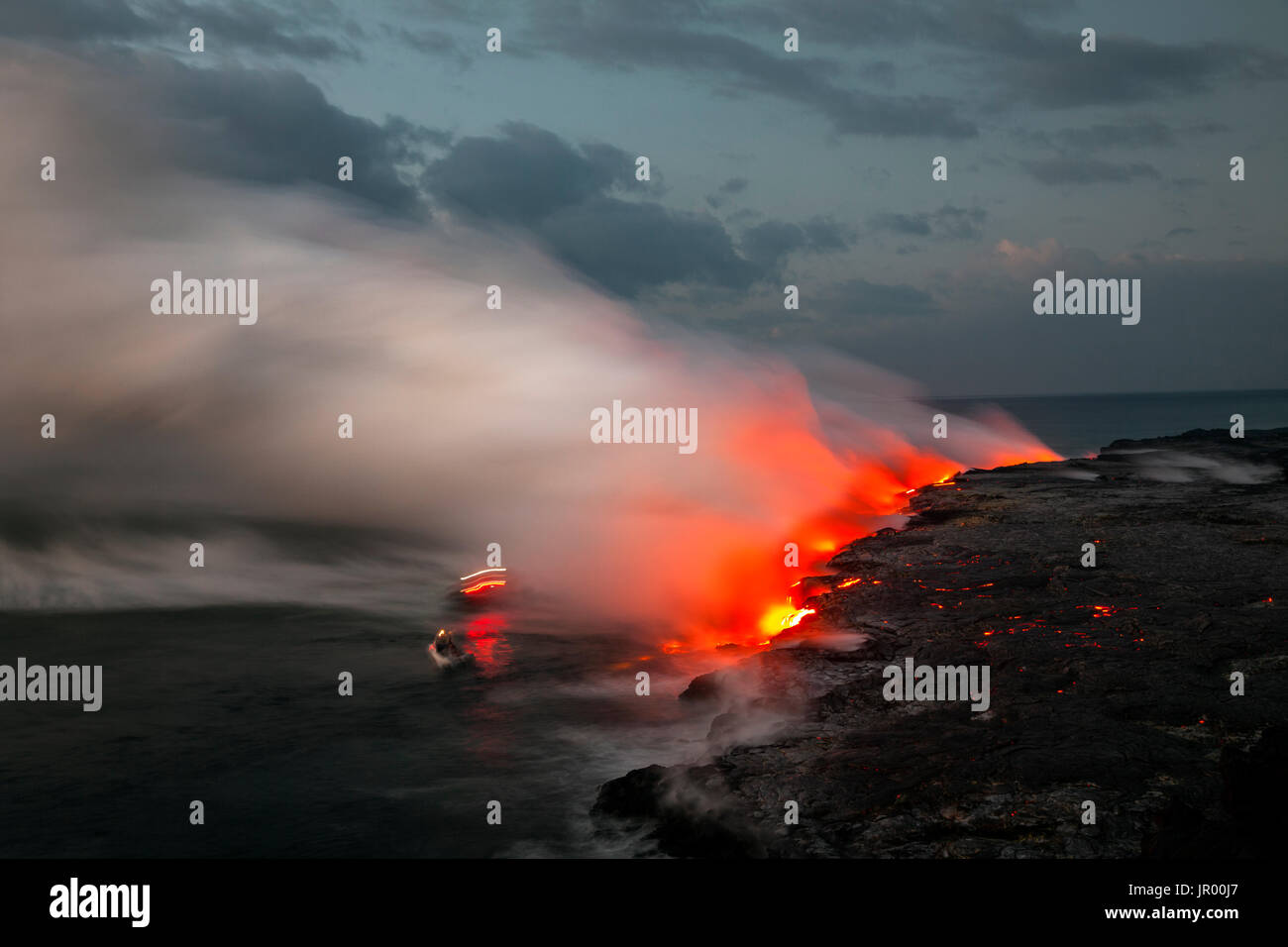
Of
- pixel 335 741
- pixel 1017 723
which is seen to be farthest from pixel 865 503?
pixel 335 741

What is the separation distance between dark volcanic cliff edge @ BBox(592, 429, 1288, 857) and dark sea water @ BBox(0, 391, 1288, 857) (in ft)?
4.41

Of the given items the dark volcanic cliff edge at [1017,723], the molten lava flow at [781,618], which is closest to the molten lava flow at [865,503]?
the molten lava flow at [781,618]

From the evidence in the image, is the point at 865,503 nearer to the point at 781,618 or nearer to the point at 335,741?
the point at 781,618

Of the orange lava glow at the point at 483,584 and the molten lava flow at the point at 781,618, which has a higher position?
the orange lava glow at the point at 483,584

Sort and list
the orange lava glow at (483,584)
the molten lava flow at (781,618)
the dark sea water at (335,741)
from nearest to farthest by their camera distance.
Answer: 1. the dark sea water at (335,741)
2. the molten lava flow at (781,618)
3. the orange lava glow at (483,584)

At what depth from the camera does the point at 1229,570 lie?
19.0 metres

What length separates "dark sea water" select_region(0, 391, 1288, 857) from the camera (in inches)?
426

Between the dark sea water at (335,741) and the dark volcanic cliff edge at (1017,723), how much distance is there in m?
1.34

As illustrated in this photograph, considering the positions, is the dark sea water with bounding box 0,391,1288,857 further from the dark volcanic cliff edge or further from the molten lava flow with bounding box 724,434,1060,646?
the molten lava flow with bounding box 724,434,1060,646

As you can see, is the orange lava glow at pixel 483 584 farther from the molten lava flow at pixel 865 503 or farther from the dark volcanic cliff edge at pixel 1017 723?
the dark volcanic cliff edge at pixel 1017 723

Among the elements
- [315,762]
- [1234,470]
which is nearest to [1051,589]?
[315,762]

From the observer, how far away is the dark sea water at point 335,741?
10.8 m
